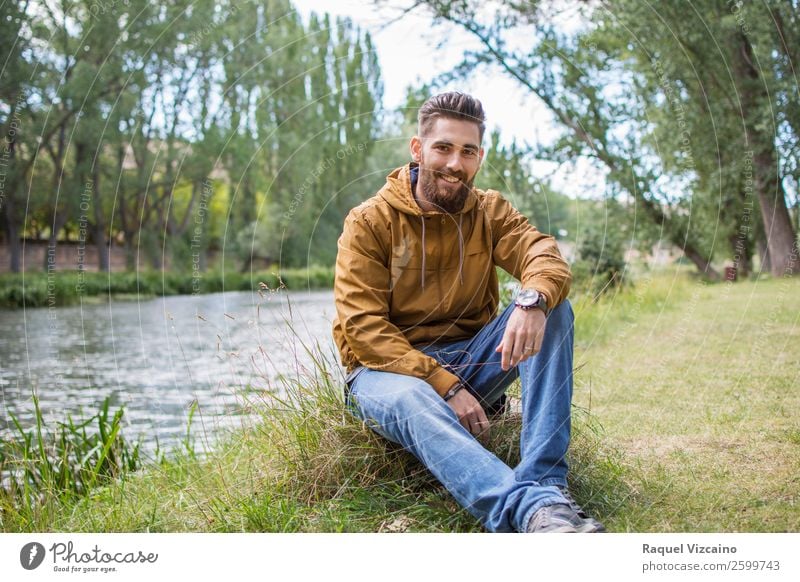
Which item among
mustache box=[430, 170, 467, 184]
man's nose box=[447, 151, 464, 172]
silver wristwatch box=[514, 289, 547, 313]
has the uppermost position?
man's nose box=[447, 151, 464, 172]

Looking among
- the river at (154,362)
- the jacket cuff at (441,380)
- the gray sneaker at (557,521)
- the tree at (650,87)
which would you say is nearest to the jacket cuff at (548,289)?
the jacket cuff at (441,380)

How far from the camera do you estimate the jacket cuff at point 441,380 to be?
7.34 ft

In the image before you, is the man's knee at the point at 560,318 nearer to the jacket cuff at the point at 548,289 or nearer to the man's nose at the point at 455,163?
the jacket cuff at the point at 548,289

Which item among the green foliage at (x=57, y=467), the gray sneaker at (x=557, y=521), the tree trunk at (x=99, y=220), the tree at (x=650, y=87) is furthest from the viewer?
the tree trunk at (x=99, y=220)

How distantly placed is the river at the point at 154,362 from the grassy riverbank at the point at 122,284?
0.54 meters

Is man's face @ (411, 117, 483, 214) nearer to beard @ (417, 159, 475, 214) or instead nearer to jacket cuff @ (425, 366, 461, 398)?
beard @ (417, 159, 475, 214)

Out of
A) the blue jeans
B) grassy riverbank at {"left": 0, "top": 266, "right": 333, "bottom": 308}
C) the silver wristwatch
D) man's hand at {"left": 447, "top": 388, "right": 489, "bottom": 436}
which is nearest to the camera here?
the blue jeans

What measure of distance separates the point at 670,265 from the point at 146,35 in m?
11.9

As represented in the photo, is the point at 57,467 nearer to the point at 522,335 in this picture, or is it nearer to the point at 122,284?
the point at 522,335

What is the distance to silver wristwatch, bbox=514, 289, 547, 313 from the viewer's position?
210 cm

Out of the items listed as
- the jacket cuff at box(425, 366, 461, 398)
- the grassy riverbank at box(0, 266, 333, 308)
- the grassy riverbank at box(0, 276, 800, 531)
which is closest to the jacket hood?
the jacket cuff at box(425, 366, 461, 398)

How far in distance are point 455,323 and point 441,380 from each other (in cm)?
29

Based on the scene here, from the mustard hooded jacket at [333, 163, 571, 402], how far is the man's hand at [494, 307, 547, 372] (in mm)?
198

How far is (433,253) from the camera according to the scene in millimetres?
2436
